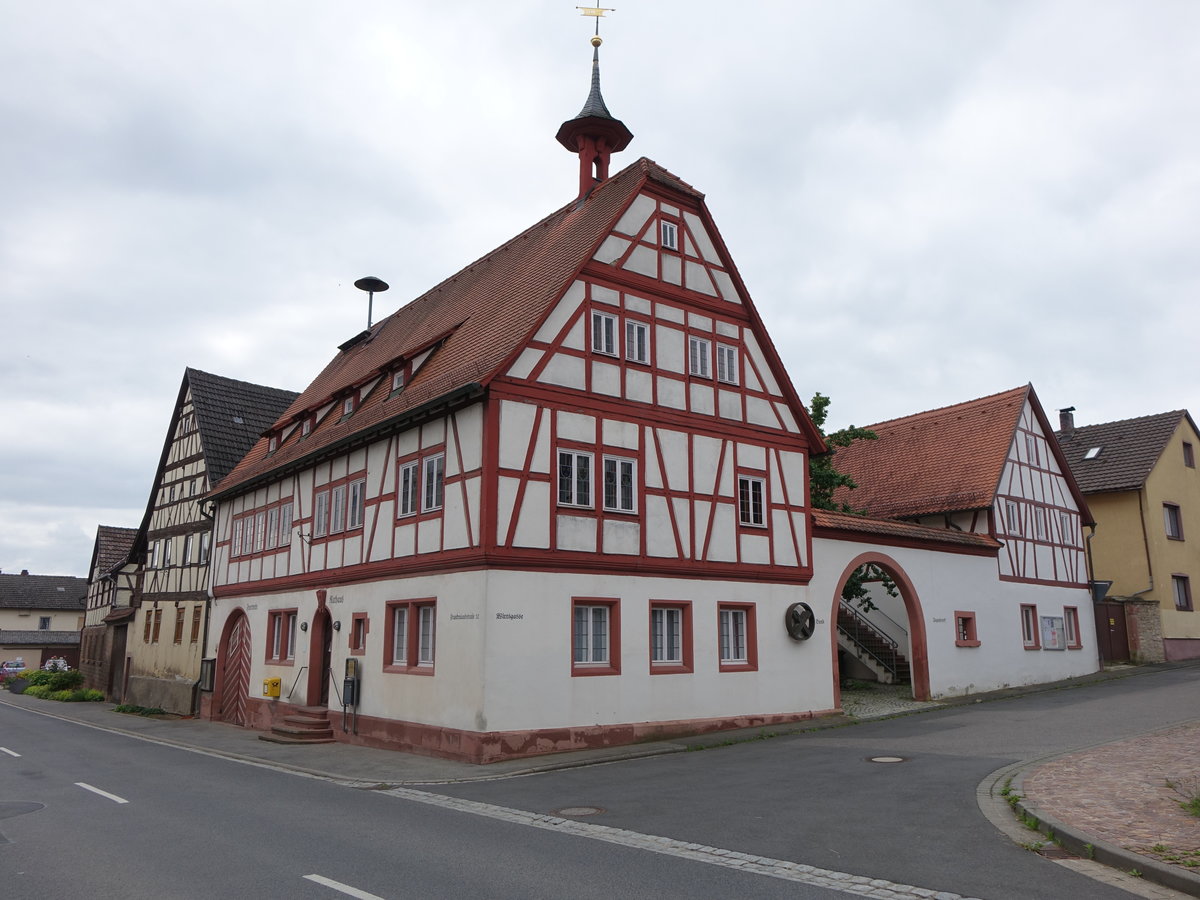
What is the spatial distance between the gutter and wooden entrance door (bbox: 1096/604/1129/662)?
27.1 meters

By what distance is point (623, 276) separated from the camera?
1997cm

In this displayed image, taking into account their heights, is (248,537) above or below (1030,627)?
above

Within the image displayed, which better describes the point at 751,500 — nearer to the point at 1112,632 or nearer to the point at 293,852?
the point at 293,852

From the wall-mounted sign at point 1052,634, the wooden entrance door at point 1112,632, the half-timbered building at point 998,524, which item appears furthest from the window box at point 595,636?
the wooden entrance door at point 1112,632

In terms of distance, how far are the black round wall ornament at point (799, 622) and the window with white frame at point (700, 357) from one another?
566 centimetres

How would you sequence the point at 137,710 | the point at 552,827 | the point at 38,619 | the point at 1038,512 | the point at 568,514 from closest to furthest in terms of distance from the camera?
the point at 552,827 → the point at 568,514 → the point at 1038,512 → the point at 137,710 → the point at 38,619

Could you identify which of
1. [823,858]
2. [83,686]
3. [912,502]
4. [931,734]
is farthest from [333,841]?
[83,686]

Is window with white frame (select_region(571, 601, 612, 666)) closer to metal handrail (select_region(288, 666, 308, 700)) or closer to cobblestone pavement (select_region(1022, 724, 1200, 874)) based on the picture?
cobblestone pavement (select_region(1022, 724, 1200, 874))

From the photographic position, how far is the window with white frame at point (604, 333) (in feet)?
63.4

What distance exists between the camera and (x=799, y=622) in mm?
21172

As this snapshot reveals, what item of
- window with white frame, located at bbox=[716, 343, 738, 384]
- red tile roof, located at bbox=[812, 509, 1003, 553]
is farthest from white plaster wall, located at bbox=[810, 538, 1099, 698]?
window with white frame, located at bbox=[716, 343, 738, 384]

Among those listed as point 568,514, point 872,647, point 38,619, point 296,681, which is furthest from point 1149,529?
point 38,619

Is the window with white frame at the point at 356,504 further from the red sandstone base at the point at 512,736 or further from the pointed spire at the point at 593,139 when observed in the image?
the pointed spire at the point at 593,139

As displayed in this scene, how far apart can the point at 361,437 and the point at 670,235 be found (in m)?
8.37
